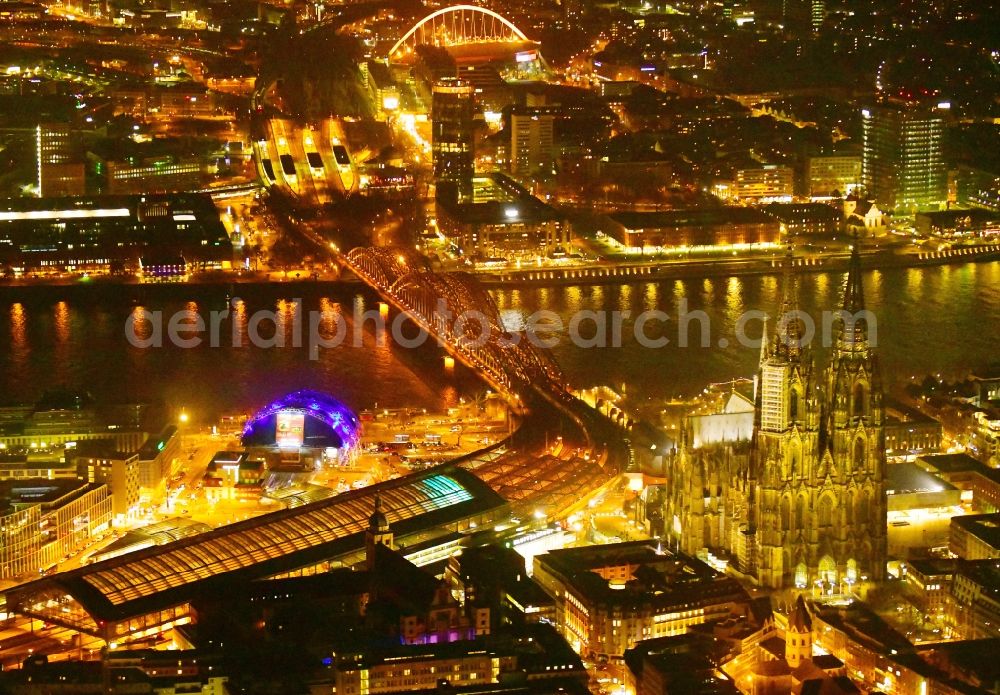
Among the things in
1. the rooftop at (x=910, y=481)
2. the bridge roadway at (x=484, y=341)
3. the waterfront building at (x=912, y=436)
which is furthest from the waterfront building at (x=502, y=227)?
the rooftop at (x=910, y=481)

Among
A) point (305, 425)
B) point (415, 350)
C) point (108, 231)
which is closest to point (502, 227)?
point (108, 231)

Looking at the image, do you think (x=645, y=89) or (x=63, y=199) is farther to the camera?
(x=645, y=89)

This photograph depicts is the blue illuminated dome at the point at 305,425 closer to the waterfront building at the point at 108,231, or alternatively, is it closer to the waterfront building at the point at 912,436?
the waterfront building at the point at 912,436

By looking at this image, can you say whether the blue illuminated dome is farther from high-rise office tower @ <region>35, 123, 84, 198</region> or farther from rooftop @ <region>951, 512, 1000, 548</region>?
high-rise office tower @ <region>35, 123, 84, 198</region>

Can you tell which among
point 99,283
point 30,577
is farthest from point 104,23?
point 30,577

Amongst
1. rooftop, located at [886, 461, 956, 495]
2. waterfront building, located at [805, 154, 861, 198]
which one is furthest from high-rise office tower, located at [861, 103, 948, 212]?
rooftop, located at [886, 461, 956, 495]

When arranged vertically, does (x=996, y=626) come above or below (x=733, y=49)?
below

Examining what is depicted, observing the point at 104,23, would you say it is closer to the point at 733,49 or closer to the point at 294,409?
the point at 733,49
